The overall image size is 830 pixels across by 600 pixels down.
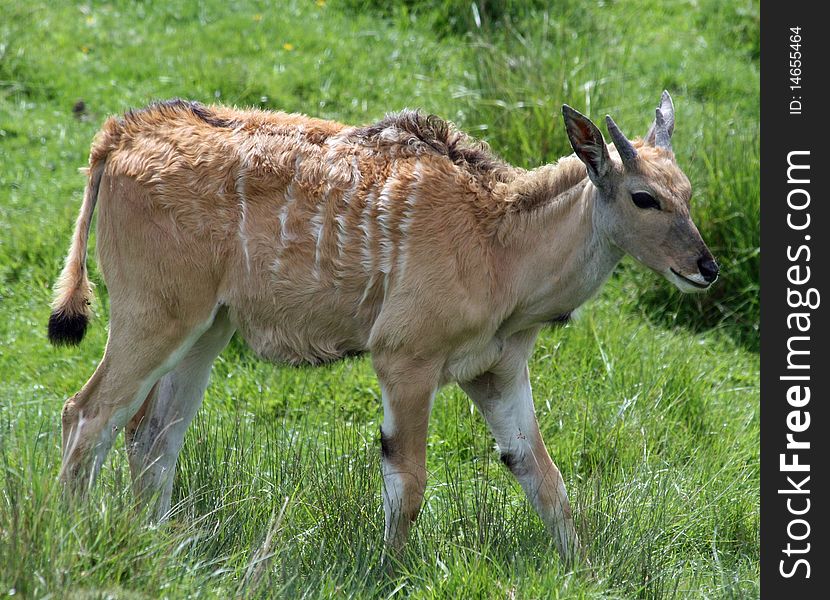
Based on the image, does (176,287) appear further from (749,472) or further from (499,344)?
(749,472)

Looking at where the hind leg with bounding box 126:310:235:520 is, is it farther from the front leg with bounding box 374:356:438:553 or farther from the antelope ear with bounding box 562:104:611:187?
the antelope ear with bounding box 562:104:611:187

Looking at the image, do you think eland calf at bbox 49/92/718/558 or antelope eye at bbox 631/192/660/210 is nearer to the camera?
antelope eye at bbox 631/192/660/210

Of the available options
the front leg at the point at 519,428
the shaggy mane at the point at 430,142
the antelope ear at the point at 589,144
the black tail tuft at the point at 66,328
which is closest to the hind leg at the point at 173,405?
the black tail tuft at the point at 66,328

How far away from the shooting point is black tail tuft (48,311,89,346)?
5.39m

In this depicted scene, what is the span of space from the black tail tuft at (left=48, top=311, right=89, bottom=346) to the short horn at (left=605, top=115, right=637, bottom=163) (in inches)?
94.6

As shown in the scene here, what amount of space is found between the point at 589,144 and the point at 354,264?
1.12 meters

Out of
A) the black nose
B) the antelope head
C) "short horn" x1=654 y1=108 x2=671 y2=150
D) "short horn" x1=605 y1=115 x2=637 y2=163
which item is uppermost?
"short horn" x1=605 y1=115 x2=637 y2=163

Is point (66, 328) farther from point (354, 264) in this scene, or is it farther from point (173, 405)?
point (354, 264)

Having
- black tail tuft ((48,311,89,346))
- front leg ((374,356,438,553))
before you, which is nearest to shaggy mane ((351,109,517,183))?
front leg ((374,356,438,553))

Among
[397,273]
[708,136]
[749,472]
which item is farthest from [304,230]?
[708,136]

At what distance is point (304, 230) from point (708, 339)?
140 inches

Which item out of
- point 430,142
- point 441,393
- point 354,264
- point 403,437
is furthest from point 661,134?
point 441,393

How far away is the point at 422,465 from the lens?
524 cm

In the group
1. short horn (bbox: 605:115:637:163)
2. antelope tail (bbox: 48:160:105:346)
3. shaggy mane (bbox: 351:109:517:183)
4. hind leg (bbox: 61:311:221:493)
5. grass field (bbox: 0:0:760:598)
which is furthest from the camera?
shaggy mane (bbox: 351:109:517:183)
